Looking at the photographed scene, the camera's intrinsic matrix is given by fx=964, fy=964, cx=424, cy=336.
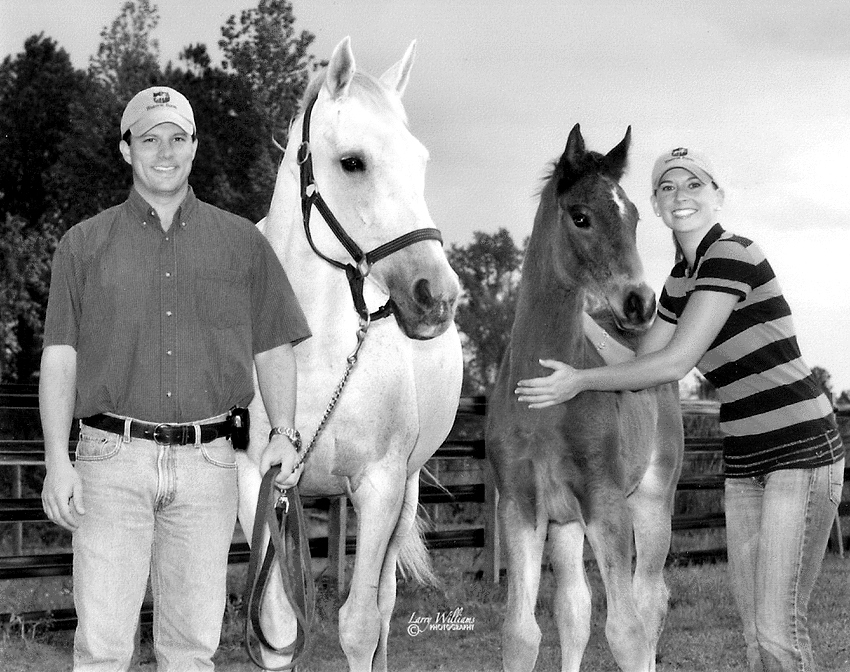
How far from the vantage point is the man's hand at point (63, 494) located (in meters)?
2.20

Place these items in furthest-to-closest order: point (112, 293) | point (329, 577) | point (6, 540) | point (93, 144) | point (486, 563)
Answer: point (93, 144) < point (6, 540) < point (486, 563) < point (329, 577) < point (112, 293)

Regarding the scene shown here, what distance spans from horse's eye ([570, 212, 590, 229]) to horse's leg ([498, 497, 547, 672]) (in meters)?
1.00

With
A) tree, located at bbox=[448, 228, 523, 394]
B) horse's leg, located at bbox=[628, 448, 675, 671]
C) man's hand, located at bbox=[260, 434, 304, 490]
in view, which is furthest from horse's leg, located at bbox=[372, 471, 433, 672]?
tree, located at bbox=[448, 228, 523, 394]

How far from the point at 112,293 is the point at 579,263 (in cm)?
169

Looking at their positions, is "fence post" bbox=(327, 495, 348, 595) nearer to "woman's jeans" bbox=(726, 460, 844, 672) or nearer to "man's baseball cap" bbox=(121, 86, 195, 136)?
"woman's jeans" bbox=(726, 460, 844, 672)

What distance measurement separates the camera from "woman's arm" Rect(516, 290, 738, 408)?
8.54 feet

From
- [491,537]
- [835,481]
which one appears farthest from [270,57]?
[835,481]

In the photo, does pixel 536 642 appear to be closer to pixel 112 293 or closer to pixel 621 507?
pixel 621 507

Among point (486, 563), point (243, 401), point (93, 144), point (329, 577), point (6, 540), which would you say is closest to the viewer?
point (243, 401)

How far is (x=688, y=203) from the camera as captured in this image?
2822 mm

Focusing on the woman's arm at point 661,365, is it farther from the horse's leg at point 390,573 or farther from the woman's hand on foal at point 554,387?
the horse's leg at point 390,573

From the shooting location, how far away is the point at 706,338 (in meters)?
2.62

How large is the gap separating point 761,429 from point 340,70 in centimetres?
160

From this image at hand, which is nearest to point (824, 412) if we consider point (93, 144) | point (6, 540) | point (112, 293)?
point (112, 293)
